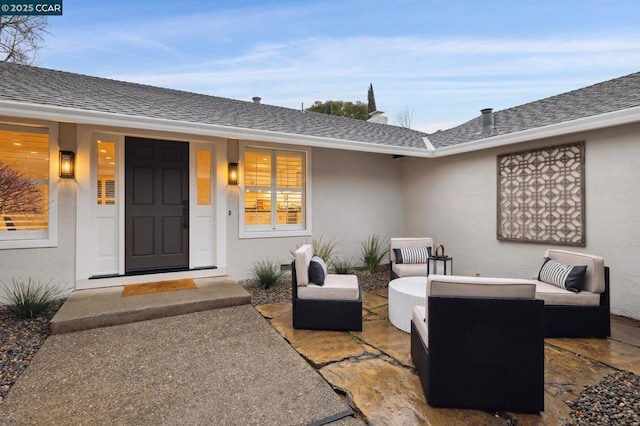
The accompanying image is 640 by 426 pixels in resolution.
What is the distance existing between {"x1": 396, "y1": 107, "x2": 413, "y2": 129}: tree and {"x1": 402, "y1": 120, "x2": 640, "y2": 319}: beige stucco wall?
436 inches

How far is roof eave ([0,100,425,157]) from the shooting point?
364cm

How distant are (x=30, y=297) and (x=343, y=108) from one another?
16200mm

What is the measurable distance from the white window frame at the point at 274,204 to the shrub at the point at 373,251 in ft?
4.88

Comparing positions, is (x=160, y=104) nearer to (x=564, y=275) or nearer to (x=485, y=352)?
(x=485, y=352)

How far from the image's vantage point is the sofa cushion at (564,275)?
11.2 ft

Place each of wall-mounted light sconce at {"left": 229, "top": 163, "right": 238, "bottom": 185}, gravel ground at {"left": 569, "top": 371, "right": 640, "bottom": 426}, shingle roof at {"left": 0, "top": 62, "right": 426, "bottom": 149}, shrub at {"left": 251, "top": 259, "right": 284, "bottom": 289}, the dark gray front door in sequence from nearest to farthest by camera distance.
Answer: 1. gravel ground at {"left": 569, "top": 371, "right": 640, "bottom": 426}
2. shingle roof at {"left": 0, "top": 62, "right": 426, "bottom": 149}
3. the dark gray front door
4. shrub at {"left": 251, "top": 259, "right": 284, "bottom": 289}
5. wall-mounted light sconce at {"left": 229, "top": 163, "right": 238, "bottom": 185}

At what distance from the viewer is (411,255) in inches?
211

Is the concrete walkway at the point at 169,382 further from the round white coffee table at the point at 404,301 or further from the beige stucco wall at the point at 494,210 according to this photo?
the beige stucco wall at the point at 494,210

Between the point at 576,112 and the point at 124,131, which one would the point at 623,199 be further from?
the point at 124,131

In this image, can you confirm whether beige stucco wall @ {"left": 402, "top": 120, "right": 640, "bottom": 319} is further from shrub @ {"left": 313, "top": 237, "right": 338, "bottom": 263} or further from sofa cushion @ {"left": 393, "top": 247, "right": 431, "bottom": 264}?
shrub @ {"left": 313, "top": 237, "right": 338, "bottom": 263}

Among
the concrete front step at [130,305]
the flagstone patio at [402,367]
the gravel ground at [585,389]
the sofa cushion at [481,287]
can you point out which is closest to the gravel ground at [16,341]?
the gravel ground at [585,389]

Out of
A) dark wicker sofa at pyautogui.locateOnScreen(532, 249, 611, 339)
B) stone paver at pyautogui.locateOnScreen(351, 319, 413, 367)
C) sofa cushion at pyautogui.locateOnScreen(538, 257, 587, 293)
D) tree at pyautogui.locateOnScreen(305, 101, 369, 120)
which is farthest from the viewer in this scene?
tree at pyautogui.locateOnScreen(305, 101, 369, 120)

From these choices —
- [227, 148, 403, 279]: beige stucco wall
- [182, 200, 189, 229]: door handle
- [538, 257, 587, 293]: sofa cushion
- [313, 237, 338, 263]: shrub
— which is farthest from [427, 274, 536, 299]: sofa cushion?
[182, 200, 189, 229]: door handle

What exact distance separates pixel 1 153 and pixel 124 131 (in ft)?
5.33
